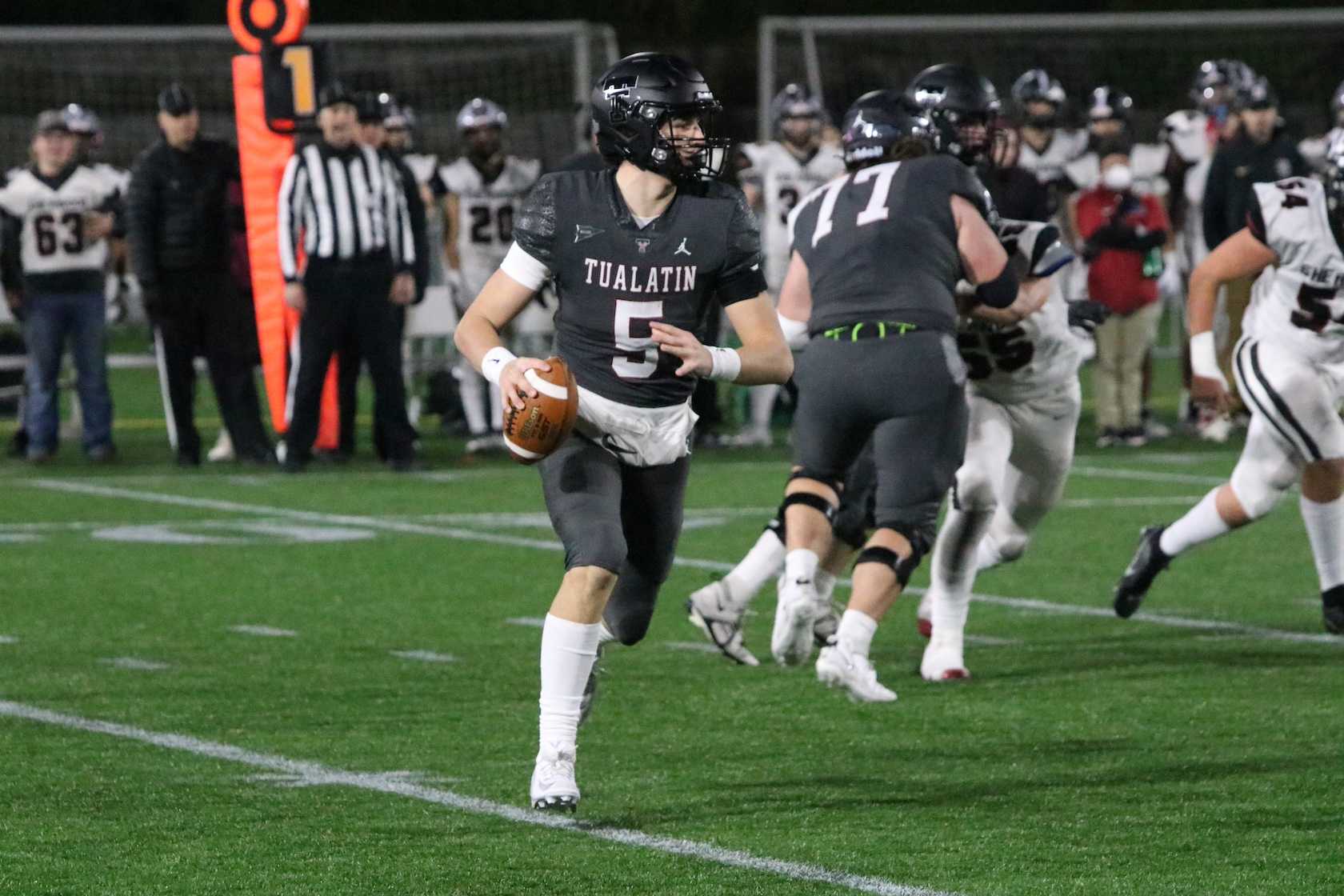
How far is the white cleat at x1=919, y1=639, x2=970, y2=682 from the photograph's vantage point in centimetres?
669

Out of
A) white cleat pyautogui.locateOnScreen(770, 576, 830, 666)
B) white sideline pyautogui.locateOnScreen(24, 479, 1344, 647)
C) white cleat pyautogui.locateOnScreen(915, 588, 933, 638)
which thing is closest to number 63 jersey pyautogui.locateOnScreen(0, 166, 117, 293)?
white sideline pyautogui.locateOnScreen(24, 479, 1344, 647)

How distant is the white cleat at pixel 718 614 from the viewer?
21.9 ft

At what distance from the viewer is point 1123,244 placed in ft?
42.7

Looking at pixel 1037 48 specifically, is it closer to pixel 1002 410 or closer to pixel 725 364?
pixel 1002 410

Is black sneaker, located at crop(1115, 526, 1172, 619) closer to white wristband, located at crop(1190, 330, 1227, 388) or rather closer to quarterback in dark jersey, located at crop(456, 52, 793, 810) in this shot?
white wristband, located at crop(1190, 330, 1227, 388)

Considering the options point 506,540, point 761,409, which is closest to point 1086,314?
point 506,540

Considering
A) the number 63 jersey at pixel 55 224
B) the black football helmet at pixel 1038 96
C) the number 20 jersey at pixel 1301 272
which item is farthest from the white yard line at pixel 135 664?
the black football helmet at pixel 1038 96

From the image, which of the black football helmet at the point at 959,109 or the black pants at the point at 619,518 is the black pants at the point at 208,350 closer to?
the black football helmet at the point at 959,109

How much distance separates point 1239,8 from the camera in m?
31.6

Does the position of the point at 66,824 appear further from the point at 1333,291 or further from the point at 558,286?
the point at 1333,291

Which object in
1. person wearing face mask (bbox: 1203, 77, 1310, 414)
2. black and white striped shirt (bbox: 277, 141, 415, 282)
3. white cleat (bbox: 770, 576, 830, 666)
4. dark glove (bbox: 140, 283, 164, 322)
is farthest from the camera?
person wearing face mask (bbox: 1203, 77, 1310, 414)

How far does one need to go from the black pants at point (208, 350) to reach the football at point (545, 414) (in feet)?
25.3

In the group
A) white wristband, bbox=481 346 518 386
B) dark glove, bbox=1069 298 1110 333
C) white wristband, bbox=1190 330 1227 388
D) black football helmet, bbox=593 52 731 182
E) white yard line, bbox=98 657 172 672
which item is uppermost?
black football helmet, bbox=593 52 731 182

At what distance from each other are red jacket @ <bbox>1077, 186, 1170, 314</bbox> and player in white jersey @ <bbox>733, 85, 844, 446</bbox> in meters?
1.45
